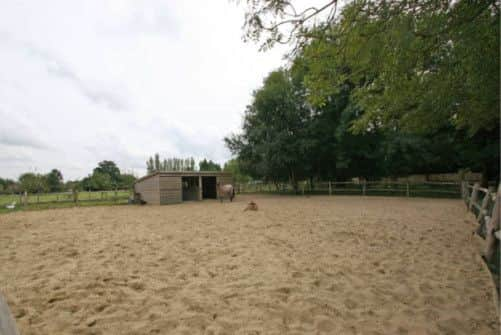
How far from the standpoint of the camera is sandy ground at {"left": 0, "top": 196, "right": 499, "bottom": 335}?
212cm

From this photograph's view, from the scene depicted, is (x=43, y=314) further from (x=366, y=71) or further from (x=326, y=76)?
(x=366, y=71)

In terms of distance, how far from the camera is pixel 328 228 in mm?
5906

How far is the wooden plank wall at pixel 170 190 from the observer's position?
1412cm

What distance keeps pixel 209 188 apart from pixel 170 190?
14.5ft

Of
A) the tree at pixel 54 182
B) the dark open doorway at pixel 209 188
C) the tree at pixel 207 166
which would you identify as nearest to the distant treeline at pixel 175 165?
the tree at pixel 207 166

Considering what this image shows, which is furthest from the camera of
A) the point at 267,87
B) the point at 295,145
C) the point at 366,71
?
the point at 267,87

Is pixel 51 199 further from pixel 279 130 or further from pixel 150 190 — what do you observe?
pixel 279 130

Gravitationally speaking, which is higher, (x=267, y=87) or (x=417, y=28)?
(x=267, y=87)

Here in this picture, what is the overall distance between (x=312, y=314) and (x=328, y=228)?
3.90 metres

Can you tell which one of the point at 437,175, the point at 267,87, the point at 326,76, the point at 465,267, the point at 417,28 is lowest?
the point at 465,267

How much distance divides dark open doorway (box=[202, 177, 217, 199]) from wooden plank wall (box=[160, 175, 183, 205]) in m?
3.65

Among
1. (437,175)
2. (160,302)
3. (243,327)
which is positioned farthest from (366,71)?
(437,175)

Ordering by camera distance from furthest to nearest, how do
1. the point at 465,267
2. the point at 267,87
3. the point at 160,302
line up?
1. the point at 267,87
2. the point at 465,267
3. the point at 160,302

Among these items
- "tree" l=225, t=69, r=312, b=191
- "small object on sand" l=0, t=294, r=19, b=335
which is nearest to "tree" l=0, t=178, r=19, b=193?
"tree" l=225, t=69, r=312, b=191
